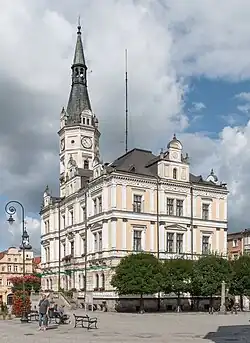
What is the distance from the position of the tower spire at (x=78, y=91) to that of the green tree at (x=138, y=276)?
32.6 meters

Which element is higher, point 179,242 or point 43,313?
point 179,242

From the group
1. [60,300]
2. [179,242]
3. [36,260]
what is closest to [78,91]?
[179,242]

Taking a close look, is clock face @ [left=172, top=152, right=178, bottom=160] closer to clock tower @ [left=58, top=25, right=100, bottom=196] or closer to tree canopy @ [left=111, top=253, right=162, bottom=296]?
tree canopy @ [left=111, top=253, right=162, bottom=296]

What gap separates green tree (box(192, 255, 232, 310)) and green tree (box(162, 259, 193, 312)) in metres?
0.72

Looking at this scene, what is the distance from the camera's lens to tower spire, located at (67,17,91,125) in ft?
284

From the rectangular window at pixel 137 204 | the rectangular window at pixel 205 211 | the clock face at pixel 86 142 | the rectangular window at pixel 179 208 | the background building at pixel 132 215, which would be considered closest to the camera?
the background building at pixel 132 215

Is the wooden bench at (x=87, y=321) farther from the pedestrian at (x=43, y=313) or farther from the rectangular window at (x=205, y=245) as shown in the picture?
the rectangular window at (x=205, y=245)

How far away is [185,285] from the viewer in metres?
59.3

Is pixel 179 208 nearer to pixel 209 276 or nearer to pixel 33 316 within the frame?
pixel 209 276

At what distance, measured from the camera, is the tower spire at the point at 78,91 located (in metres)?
86.4

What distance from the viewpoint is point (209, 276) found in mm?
59062

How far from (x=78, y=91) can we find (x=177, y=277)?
3979 centimetres

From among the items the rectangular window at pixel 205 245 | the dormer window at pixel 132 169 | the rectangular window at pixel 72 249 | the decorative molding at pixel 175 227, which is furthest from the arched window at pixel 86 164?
the rectangular window at pixel 205 245

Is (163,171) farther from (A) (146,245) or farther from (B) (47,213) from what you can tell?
(B) (47,213)
